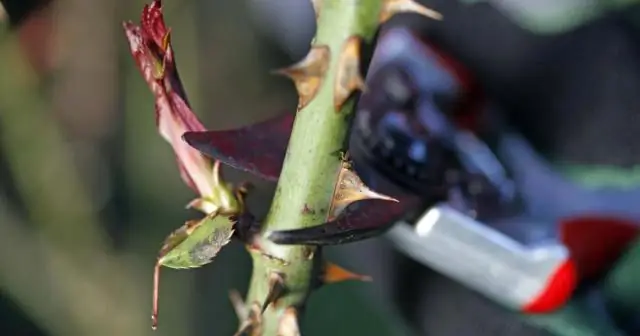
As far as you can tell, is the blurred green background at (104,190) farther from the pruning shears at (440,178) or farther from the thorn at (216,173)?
the thorn at (216,173)

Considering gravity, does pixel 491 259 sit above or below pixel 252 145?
below

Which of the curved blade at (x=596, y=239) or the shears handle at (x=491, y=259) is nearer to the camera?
the shears handle at (x=491, y=259)

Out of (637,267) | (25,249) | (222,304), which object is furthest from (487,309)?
(25,249)

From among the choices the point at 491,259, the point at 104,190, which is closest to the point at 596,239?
the point at 491,259

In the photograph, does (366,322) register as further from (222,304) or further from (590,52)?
(590,52)

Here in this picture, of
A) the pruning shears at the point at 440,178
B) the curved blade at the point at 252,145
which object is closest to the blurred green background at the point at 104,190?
the pruning shears at the point at 440,178

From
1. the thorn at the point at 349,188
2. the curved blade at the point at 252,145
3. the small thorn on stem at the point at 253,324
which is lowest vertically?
the small thorn on stem at the point at 253,324

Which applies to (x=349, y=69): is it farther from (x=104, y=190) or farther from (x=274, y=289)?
(x=104, y=190)

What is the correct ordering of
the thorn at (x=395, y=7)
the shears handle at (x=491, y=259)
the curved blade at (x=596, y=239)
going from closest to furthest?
1. the thorn at (x=395, y=7)
2. the shears handle at (x=491, y=259)
3. the curved blade at (x=596, y=239)
